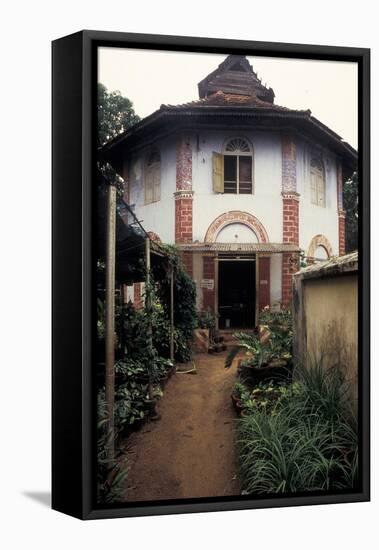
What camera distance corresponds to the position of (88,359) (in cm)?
528

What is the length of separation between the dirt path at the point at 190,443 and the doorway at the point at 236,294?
23 cm

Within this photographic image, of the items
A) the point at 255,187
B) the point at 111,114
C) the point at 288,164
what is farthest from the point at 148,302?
the point at 288,164

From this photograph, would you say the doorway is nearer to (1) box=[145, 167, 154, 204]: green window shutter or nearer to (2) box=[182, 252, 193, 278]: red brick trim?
(2) box=[182, 252, 193, 278]: red brick trim

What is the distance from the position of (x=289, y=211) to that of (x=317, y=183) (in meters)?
0.26

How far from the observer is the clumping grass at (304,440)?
223 inches

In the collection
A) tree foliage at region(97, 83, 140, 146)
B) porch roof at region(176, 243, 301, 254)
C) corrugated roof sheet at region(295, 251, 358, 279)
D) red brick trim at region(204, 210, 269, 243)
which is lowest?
corrugated roof sheet at region(295, 251, 358, 279)

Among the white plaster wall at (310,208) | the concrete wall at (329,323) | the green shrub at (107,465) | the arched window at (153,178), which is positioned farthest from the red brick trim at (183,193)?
the green shrub at (107,465)

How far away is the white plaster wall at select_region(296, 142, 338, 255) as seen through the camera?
5.89 m

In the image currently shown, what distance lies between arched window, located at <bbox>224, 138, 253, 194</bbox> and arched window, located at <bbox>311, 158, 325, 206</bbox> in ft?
1.35

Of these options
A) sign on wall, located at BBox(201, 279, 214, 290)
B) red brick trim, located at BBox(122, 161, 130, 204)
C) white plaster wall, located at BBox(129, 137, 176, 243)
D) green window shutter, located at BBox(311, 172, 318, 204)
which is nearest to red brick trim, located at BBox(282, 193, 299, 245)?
green window shutter, located at BBox(311, 172, 318, 204)

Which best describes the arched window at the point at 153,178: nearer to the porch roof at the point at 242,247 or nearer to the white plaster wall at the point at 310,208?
the porch roof at the point at 242,247

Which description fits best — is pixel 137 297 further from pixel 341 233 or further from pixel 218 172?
pixel 341 233

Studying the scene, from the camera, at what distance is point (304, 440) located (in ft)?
18.8

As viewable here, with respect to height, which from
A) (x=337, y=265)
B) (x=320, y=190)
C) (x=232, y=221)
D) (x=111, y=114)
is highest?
(x=111, y=114)
